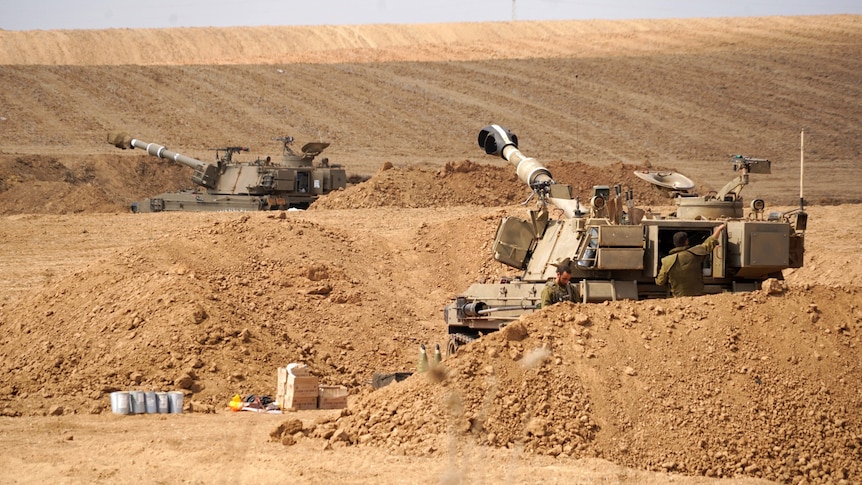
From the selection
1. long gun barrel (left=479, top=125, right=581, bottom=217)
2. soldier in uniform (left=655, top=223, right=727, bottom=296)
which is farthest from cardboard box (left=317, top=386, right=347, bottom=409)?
soldier in uniform (left=655, top=223, right=727, bottom=296)

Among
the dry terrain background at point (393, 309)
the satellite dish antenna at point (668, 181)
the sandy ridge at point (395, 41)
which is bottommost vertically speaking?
the dry terrain background at point (393, 309)

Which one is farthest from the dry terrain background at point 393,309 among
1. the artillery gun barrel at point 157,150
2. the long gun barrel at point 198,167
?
the long gun barrel at point 198,167

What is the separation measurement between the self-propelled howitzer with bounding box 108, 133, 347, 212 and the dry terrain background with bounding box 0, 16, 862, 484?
37.3 inches

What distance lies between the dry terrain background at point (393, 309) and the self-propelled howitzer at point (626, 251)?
159 cm

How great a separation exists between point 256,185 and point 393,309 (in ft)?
35.3

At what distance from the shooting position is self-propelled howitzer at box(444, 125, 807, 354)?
43.9 feet

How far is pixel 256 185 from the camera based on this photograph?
98.5 ft

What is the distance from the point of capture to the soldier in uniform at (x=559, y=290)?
13219mm

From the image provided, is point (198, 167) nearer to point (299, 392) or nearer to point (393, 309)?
point (393, 309)

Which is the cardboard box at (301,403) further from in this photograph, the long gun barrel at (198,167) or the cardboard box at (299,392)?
the long gun barrel at (198,167)

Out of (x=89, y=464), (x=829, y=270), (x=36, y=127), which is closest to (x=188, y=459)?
(x=89, y=464)

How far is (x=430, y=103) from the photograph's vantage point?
170 feet

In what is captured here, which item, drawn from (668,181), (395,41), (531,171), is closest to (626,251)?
(668,181)

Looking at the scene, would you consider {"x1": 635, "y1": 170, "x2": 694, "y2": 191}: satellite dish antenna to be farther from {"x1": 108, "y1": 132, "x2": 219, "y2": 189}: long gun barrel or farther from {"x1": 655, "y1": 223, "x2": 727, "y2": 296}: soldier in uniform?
{"x1": 108, "y1": 132, "x2": 219, "y2": 189}: long gun barrel
